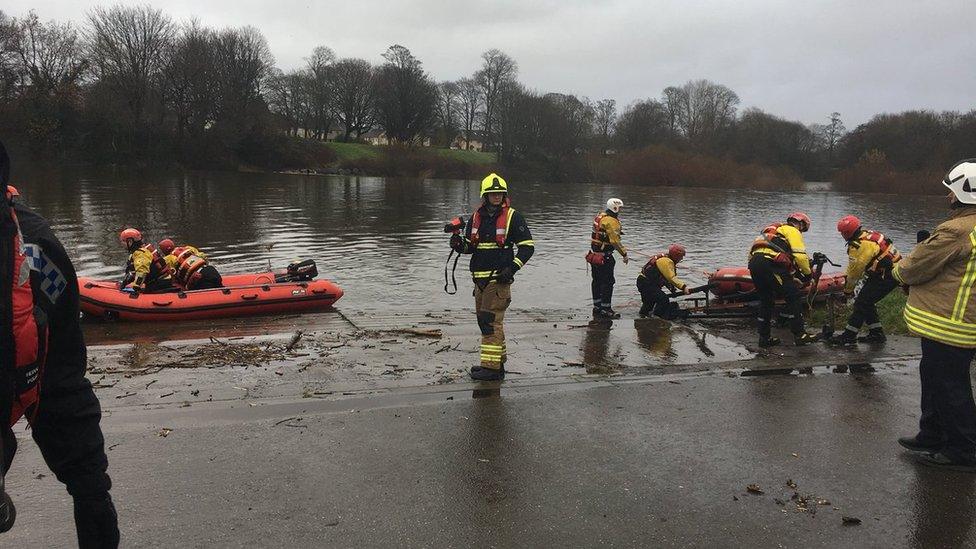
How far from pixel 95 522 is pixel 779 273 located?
7.67 meters

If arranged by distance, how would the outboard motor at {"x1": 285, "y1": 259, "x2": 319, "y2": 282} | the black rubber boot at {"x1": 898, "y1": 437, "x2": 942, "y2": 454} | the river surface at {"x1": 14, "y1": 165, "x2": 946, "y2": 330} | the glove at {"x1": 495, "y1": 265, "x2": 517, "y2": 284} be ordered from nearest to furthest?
the black rubber boot at {"x1": 898, "y1": 437, "x2": 942, "y2": 454} < the glove at {"x1": 495, "y1": 265, "x2": 517, "y2": 284} < the outboard motor at {"x1": 285, "y1": 259, "x2": 319, "y2": 282} < the river surface at {"x1": 14, "y1": 165, "x2": 946, "y2": 330}

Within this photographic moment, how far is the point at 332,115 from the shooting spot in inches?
3263

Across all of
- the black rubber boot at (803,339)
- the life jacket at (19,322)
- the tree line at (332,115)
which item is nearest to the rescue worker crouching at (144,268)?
the life jacket at (19,322)

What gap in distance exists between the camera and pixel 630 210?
38.3m

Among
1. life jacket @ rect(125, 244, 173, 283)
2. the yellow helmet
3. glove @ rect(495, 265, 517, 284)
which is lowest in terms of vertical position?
life jacket @ rect(125, 244, 173, 283)

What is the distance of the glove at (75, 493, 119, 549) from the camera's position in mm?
2246

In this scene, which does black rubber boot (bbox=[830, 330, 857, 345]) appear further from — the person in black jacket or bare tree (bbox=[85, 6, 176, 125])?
bare tree (bbox=[85, 6, 176, 125])

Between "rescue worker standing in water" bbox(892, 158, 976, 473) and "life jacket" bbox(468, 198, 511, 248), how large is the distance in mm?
3345

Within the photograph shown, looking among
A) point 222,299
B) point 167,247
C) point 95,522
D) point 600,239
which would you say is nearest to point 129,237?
point 167,247

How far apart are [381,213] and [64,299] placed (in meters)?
29.3

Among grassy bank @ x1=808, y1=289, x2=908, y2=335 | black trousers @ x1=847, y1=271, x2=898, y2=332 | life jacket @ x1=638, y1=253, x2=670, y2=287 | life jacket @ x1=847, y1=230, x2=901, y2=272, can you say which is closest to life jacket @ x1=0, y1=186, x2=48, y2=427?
black trousers @ x1=847, y1=271, x2=898, y2=332

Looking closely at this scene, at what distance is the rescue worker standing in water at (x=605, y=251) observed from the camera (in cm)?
1019

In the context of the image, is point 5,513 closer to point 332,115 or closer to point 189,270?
point 189,270

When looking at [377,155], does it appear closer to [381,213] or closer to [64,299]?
[381,213]
